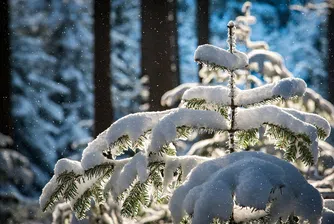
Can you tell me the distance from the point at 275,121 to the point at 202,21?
27.5ft

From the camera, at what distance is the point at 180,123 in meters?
1.82

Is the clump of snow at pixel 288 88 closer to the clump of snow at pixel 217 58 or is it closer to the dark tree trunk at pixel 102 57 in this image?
the clump of snow at pixel 217 58

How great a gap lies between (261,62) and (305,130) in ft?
7.51

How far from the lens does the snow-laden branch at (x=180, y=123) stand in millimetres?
1740

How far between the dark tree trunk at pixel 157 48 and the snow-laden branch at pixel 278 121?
5.39 meters

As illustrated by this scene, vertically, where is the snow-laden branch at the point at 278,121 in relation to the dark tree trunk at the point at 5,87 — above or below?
above

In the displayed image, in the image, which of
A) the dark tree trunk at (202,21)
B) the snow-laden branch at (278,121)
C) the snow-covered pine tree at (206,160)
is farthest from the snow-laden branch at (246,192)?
the dark tree trunk at (202,21)

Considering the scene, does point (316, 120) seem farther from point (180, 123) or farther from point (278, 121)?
point (180, 123)

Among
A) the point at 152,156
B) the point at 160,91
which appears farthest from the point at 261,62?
the point at 160,91

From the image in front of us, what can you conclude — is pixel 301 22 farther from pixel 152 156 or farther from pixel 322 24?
pixel 152 156

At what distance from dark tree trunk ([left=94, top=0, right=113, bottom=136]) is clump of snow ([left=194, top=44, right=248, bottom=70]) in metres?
5.37

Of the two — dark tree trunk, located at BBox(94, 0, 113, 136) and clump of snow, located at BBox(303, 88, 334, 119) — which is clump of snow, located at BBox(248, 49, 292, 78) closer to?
clump of snow, located at BBox(303, 88, 334, 119)

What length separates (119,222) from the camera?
136 inches

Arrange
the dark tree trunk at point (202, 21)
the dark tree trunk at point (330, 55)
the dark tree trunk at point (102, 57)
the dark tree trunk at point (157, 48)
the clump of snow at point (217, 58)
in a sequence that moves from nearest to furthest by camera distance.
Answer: the clump of snow at point (217, 58), the dark tree trunk at point (102, 57), the dark tree trunk at point (157, 48), the dark tree trunk at point (202, 21), the dark tree trunk at point (330, 55)
